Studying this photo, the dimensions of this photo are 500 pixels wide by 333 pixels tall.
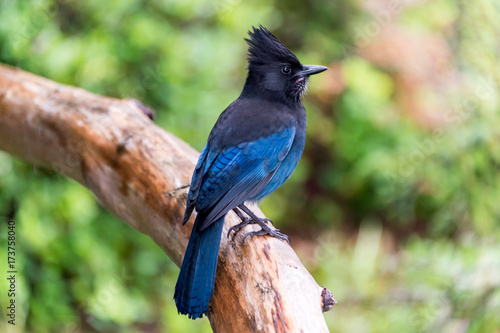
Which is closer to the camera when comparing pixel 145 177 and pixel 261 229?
pixel 261 229

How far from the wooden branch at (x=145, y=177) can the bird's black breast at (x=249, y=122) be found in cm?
26

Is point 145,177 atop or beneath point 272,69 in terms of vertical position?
beneath

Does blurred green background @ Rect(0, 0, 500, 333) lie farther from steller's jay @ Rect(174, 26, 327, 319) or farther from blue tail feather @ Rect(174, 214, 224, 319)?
blue tail feather @ Rect(174, 214, 224, 319)

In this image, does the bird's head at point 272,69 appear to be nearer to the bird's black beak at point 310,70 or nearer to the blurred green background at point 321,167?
the bird's black beak at point 310,70

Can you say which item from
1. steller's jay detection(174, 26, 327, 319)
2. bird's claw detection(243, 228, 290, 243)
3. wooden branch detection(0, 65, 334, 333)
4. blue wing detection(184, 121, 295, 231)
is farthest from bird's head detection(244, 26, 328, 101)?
bird's claw detection(243, 228, 290, 243)

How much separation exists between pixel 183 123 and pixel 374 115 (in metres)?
2.22

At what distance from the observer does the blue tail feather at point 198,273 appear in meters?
2.04

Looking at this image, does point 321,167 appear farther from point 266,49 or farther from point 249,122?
point 249,122

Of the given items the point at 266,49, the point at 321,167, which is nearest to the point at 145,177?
the point at 266,49

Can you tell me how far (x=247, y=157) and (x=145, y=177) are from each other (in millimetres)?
502

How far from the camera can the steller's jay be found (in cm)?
212

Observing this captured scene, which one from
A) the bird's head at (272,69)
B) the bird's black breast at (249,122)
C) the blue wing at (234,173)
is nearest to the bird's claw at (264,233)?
the blue wing at (234,173)

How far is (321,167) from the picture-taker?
5914 mm

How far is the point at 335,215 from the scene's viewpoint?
5793 millimetres
